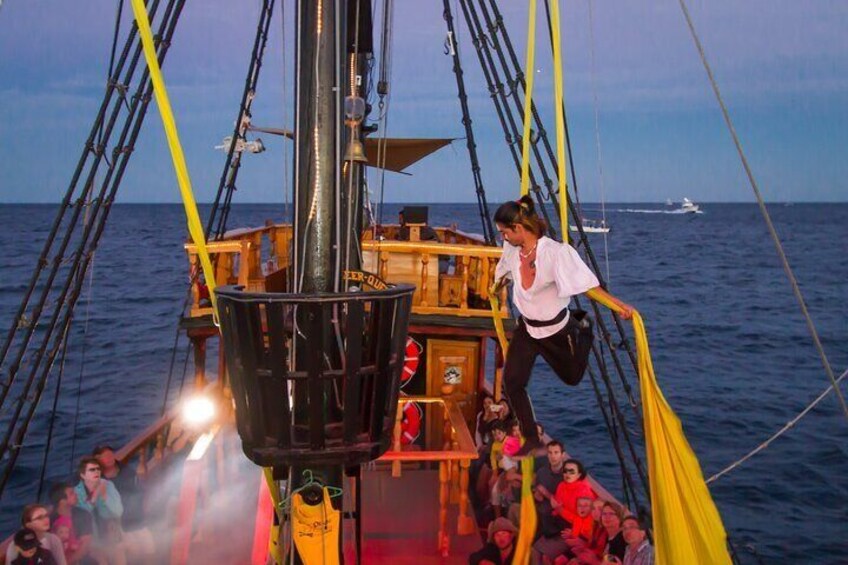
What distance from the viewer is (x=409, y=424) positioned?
10.2 m

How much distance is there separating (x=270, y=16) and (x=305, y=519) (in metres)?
10.5

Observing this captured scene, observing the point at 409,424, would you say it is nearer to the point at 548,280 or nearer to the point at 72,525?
the point at 72,525

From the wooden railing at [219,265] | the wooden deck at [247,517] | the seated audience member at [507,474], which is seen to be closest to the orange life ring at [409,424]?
the wooden deck at [247,517]

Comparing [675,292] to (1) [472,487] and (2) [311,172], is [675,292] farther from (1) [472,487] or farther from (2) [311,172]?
(2) [311,172]

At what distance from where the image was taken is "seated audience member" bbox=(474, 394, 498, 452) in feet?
31.3

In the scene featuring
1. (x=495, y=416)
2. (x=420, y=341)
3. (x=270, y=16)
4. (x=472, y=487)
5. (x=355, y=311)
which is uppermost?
(x=270, y=16)

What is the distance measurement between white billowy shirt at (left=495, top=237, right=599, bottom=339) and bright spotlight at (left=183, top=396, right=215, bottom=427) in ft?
19.8

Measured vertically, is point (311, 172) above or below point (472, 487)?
above

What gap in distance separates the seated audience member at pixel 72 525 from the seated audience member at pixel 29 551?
56cm

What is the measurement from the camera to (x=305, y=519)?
13.5 feet

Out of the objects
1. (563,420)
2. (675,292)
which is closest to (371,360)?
(563,420)

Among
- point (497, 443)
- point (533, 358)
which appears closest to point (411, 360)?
point (497, 443)

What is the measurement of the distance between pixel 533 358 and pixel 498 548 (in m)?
3.22

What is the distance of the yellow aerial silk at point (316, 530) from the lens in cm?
411
